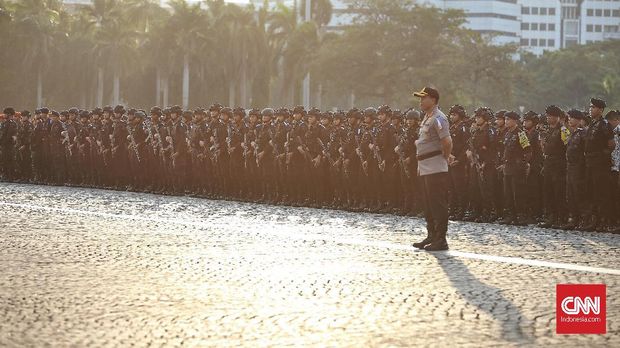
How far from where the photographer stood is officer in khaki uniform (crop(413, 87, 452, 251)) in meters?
11.7

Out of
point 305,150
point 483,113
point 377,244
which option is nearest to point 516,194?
point 483,113

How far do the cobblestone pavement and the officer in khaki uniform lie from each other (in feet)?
1.36

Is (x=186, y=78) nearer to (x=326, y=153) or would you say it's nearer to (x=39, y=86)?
(x=39, y=86)

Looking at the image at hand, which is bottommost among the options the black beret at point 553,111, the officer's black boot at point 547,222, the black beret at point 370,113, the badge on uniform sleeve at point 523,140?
the officer's black boot at point 547,222

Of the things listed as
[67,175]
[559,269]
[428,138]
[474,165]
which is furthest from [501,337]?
[67,175]

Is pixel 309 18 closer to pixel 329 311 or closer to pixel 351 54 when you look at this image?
pixel 351 54

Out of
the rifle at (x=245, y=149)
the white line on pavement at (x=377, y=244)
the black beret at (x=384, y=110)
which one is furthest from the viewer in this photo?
the rifle at (x=245, y=149)

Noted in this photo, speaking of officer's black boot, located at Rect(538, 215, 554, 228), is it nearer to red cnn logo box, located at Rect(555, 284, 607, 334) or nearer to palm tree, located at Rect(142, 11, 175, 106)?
red cnn logo box, located at Rect(555, 284, 607, 334)

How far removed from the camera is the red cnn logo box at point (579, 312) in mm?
6934

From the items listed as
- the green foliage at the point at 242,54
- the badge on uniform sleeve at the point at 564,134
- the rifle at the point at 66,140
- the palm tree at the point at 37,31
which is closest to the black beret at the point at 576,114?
the badge on uniform sleeve at the point at 564,134

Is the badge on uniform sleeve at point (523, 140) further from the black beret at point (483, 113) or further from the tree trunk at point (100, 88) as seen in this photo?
the tree trunk at point (100, 88)

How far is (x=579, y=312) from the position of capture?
7.09 meters

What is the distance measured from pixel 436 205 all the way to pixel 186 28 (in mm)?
66375

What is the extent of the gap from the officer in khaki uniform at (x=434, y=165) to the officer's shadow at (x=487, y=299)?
2.87 ft
